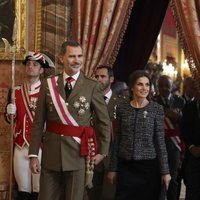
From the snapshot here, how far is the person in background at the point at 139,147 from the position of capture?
464cm

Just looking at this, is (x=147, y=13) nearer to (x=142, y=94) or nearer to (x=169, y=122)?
(x=169, y=122)

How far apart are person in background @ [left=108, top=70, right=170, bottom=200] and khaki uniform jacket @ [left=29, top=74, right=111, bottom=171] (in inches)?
20.3

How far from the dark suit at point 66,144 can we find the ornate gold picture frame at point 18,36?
1.56 m

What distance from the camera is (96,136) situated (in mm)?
4426

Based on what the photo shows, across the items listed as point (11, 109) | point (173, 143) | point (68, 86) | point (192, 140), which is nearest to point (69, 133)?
point (68, 86)

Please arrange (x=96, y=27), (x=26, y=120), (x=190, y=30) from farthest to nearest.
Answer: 1. (x=96, y=27)
2. (x=190, y=30)
3. (x=26, y=120)

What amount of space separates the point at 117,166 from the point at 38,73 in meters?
1.28

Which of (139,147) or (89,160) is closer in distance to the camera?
(89,160)

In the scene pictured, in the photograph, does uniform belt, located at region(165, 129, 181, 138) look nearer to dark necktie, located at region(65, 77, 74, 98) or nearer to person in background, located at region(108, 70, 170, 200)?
person in background, located at region(108, 70, 170, 200)

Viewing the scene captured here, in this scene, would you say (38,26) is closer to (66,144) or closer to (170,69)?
(66,144)

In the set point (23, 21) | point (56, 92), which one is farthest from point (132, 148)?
point (23, 21)

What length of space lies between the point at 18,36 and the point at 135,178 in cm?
197

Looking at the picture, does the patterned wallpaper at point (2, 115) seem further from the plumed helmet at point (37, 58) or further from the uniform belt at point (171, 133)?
the uniform belt at point (171, 133)

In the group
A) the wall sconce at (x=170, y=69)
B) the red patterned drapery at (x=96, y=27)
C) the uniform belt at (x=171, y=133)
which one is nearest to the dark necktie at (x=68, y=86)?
the red patterned drapery at (x=96, y=27)
